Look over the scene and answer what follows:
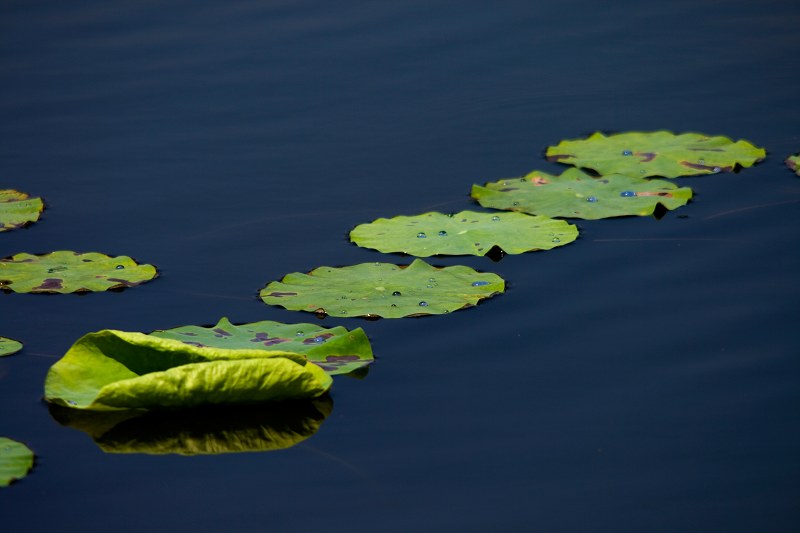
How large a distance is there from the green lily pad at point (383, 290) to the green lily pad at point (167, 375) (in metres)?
0.71

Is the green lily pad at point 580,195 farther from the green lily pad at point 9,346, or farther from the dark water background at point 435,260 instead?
the green lily pad at point 9,346

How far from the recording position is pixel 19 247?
533 cm

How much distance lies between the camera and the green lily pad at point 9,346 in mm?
4238

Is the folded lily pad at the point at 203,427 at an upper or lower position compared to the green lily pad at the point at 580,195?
lower

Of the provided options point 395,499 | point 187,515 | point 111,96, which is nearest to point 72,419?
point 187,515

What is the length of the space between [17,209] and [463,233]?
239 cm

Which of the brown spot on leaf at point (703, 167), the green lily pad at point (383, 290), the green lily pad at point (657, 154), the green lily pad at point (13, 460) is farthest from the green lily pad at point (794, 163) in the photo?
the green lily pad at point (13, 460)

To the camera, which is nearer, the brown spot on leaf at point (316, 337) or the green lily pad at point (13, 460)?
the green lily pad at point (13, 460)

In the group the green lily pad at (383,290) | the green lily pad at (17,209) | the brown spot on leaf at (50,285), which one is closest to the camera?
the green lily pad at (383,290)

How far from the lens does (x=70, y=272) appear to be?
489 centimetres

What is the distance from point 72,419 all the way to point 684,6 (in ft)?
20.9

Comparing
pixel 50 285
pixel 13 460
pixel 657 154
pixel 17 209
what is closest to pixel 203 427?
pixel 13 460

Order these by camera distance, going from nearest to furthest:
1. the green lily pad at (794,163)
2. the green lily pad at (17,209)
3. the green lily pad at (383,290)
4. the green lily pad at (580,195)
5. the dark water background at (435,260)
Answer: the dark water background at (435,260) → the green lily pad at (383,290) → the green lily pad at (580,195) → the green lily pad at (17,209) → the green lily pad at (794,163)

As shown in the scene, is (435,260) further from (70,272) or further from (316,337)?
(70,272)
